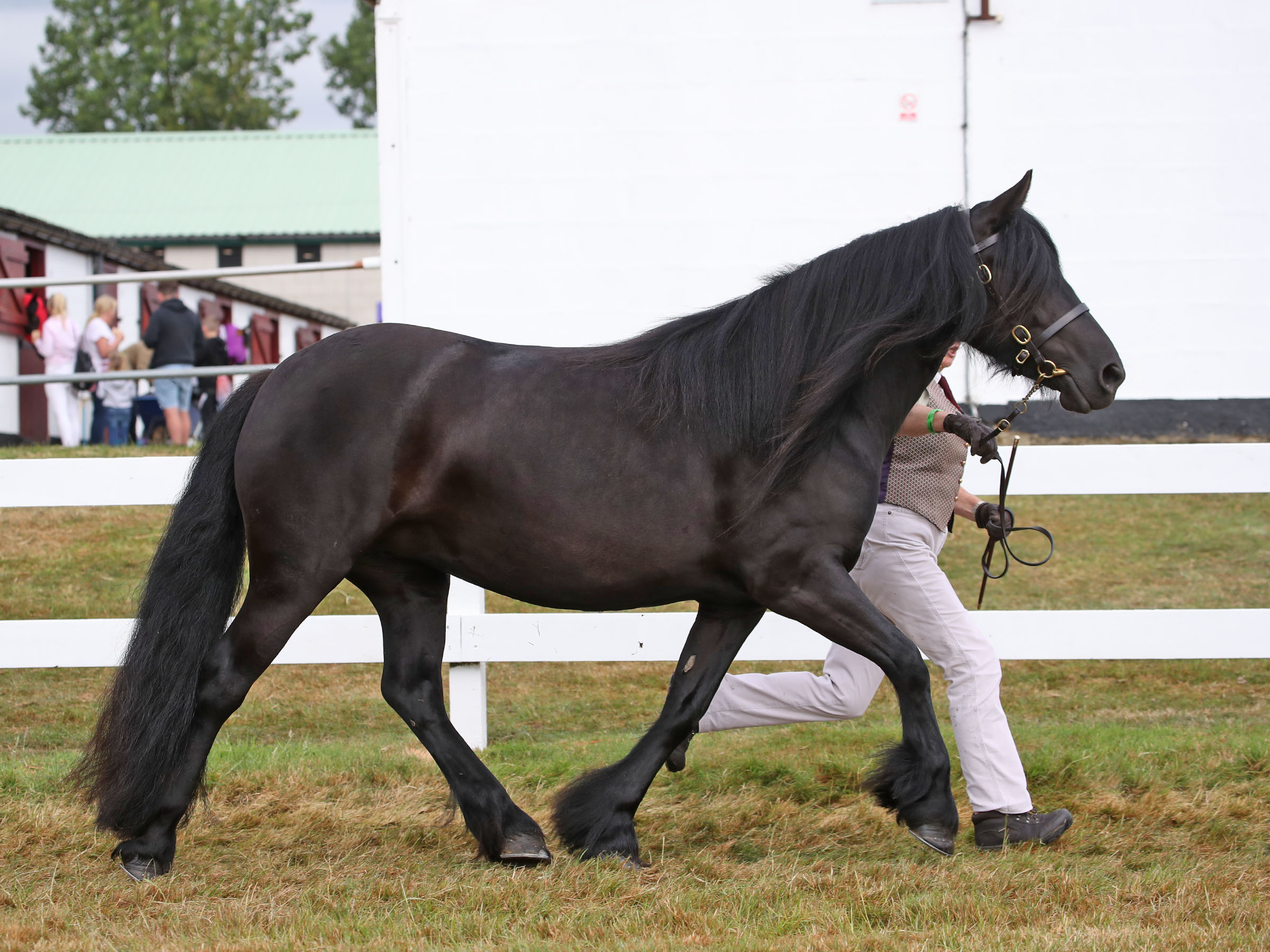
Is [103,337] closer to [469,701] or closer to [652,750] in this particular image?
[469,701]

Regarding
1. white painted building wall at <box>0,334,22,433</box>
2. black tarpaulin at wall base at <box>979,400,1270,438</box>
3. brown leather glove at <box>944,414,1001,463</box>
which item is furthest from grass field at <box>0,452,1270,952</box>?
white painted building wall at <box>0,334,22,433</box>

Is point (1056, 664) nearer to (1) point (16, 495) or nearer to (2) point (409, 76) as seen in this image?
(1) point (16, 495)

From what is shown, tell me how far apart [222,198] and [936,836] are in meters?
32.9

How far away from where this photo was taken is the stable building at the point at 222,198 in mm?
31469

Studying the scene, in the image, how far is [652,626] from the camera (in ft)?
16.6

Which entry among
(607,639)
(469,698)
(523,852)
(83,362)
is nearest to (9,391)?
(83,362)

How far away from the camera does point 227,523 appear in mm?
3799

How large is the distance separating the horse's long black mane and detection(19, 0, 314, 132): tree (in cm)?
4791

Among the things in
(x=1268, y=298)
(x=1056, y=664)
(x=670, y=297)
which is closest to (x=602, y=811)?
(x=1056, y=664)

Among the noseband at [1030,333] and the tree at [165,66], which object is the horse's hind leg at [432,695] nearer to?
the noseband at [1030,333]

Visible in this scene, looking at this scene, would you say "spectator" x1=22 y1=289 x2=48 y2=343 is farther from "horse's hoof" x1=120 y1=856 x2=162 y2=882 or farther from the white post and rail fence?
"horse's hoof" x1=120 y1=856 x2=162 y2=882

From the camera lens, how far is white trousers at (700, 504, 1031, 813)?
3791 mm

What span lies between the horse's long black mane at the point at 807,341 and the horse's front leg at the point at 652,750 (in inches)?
23.0

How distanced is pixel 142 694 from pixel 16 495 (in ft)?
6.30
